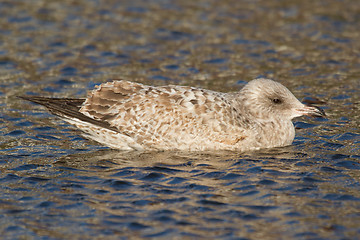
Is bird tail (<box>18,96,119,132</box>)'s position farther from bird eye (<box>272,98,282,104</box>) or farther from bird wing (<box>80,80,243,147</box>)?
bird eye (<box>272,98,282,104</box>)

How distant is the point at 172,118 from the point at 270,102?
192 cm

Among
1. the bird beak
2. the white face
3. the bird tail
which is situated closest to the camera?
the bird tail

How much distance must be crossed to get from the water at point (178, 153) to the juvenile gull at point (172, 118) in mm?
251

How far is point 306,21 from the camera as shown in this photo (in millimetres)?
18109

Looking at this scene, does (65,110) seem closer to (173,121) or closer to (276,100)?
(173,121)

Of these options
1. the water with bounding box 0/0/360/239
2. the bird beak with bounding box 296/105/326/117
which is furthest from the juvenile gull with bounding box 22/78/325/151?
the water with bounding box 0/0/360/239

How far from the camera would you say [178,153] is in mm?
10297

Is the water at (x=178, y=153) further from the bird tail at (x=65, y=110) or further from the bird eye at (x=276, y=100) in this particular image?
the bird eye at (x=276, y=100)

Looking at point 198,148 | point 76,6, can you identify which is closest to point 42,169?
point 198,148

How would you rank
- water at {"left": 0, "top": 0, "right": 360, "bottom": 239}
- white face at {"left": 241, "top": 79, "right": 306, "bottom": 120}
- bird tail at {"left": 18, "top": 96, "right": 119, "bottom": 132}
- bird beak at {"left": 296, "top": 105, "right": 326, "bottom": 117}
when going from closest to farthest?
1. water at {"left": 0, "top": 0, "right": 360, "bottom": 239}
2. bird tail at {"left": 18, "top": 96, "right": 119, "bottom": 132}
3. bird beak at {"left": 296, "top": 105, "right": 326, "bottom": 117}
4. white face at {"left": 241, "top": 79, "right": 306, "bottom": 120}

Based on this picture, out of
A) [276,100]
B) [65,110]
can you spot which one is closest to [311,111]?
[276,100]

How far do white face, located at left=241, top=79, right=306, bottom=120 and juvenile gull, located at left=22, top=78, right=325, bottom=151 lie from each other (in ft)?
0.06

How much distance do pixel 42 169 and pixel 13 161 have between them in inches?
27.0

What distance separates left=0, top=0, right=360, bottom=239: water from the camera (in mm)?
7930
